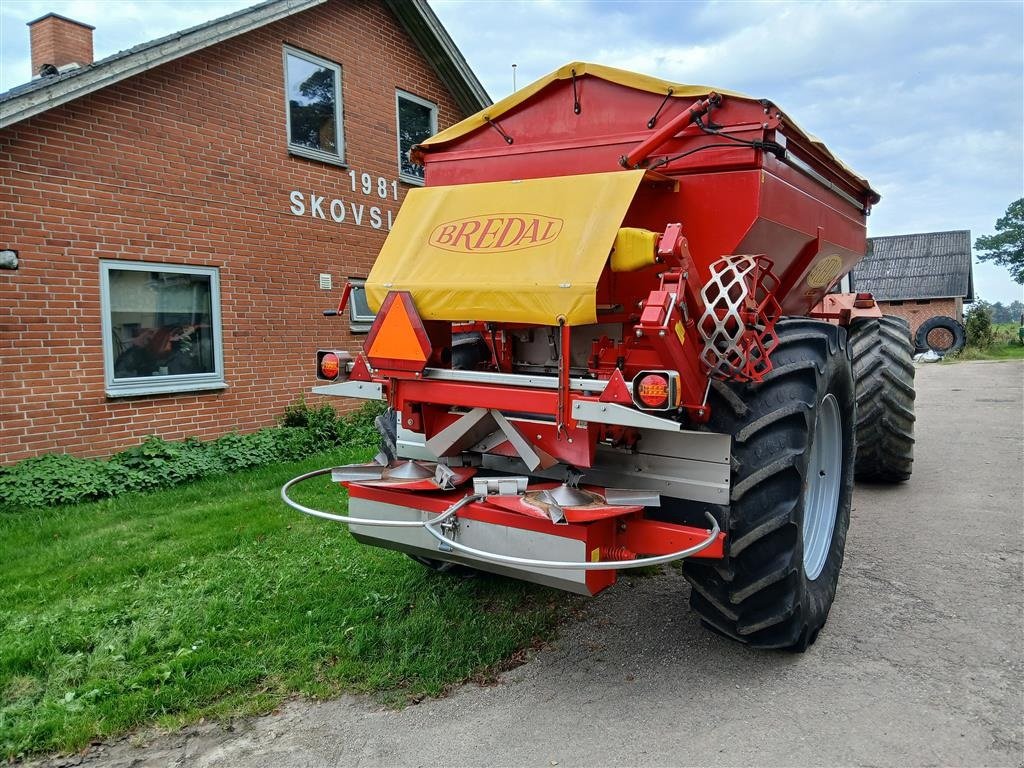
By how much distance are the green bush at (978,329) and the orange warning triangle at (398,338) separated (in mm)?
29400

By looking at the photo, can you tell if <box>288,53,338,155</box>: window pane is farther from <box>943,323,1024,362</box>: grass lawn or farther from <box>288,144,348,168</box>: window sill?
<box>943,323,1024,362</box>: grass lawn

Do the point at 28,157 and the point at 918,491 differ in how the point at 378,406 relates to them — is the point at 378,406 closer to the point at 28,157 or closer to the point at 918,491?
the point at 28,157

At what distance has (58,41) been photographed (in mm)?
7688

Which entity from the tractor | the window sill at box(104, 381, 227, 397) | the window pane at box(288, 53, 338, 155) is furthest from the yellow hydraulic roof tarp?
the window pane at box(288, 53, 338, 155)

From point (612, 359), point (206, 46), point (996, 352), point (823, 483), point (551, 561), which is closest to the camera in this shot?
point (551, 561)

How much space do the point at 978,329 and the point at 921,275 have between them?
6.11m

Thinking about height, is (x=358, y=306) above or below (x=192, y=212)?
below

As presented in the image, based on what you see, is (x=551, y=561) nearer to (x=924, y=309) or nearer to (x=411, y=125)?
(x=411, y=125)

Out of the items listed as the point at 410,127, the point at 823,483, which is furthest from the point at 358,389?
the point at 410,127

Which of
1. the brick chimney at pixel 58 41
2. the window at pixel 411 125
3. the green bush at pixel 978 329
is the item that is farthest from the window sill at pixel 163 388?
the green bush at pixel 978 329

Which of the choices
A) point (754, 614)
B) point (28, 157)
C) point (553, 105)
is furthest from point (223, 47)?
point (754, 614)

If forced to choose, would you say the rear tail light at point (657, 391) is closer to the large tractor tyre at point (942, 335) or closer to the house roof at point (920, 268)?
the large tractor tyre at point (942, 335)

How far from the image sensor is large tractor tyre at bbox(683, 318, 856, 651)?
9.41ft

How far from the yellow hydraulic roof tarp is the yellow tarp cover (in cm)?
50
